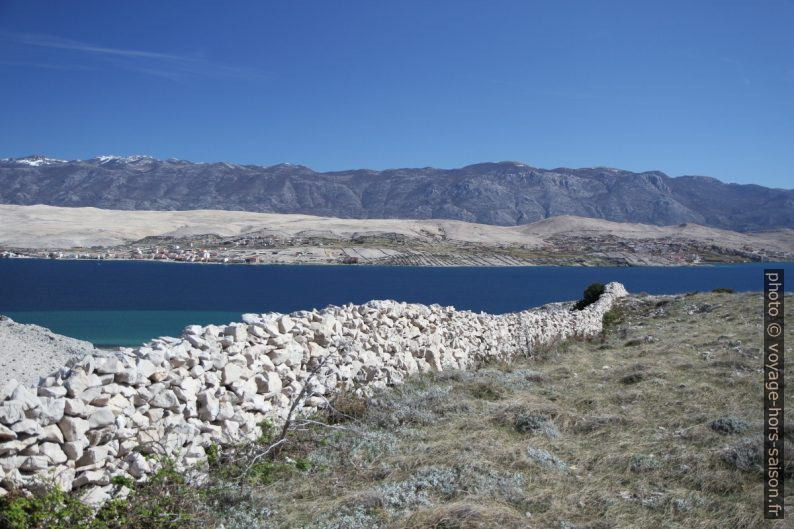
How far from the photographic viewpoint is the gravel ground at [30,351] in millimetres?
14578

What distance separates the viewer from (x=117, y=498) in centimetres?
466

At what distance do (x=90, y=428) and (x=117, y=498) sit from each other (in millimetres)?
650

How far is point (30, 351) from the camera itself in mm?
18250

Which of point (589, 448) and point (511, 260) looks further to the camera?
point (511, 260)

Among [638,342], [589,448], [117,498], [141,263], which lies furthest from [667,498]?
[141,263]

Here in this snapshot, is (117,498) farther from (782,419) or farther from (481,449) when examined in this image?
(782,419)

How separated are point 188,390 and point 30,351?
51.2 ft

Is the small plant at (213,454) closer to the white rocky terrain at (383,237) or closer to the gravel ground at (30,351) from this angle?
the gravel ground at (30,351)

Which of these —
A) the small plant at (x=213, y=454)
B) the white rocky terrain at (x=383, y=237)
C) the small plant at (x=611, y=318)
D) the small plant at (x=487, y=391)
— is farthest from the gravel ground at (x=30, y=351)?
the white rocky terrain at (x=383, y=237)

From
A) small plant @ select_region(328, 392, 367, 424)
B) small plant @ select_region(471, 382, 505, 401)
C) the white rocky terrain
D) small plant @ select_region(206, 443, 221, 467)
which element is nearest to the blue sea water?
small plant @ select_region(471, 382, 505, 401)

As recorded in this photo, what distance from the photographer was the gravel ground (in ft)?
47.8

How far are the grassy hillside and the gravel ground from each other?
8736mm

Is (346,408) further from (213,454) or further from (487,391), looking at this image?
(487,391)

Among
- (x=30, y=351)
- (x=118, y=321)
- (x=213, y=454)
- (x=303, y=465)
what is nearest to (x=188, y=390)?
(x=213, y=454)
